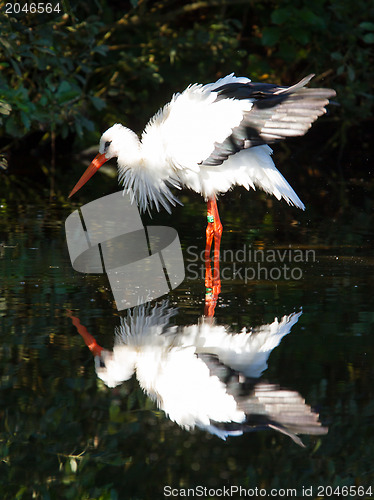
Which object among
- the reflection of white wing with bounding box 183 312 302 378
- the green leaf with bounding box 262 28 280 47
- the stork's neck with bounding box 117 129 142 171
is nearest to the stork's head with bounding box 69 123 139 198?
the stork's neck with bounding box 117 129 142 171

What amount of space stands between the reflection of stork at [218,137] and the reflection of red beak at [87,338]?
2.18m

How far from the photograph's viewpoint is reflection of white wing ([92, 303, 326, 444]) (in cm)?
395

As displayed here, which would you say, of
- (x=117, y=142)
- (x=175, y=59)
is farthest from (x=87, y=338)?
(x=175, y=59)

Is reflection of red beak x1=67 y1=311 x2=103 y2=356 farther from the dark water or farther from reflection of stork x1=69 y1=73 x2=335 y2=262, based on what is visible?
reflection of stork x1=69 y1=73 x2=335 y2=262

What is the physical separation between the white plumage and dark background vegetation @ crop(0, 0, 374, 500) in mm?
606

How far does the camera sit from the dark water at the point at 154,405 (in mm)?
3518

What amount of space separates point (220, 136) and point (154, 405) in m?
3.31

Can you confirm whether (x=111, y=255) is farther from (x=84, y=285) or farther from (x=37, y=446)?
(x=37, y=446)

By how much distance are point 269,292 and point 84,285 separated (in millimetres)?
1302

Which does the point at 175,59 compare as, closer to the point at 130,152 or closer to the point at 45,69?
the point at 45,69

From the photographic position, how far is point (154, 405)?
4141 millimetres

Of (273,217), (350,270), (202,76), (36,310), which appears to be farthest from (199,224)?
(202,76)

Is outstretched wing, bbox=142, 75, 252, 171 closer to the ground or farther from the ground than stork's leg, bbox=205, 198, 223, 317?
farther from the ground

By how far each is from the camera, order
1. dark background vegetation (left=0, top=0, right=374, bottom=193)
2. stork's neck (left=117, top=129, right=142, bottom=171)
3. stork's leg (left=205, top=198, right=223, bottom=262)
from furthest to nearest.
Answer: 1. dark background vegetation (left=0, top=0, right=374, bottom=193)
2. stork's neck (left=117, top=129, right=142, bottom=171)
3. stork's leg (left=205, top=198, right=223, bottom=262)
